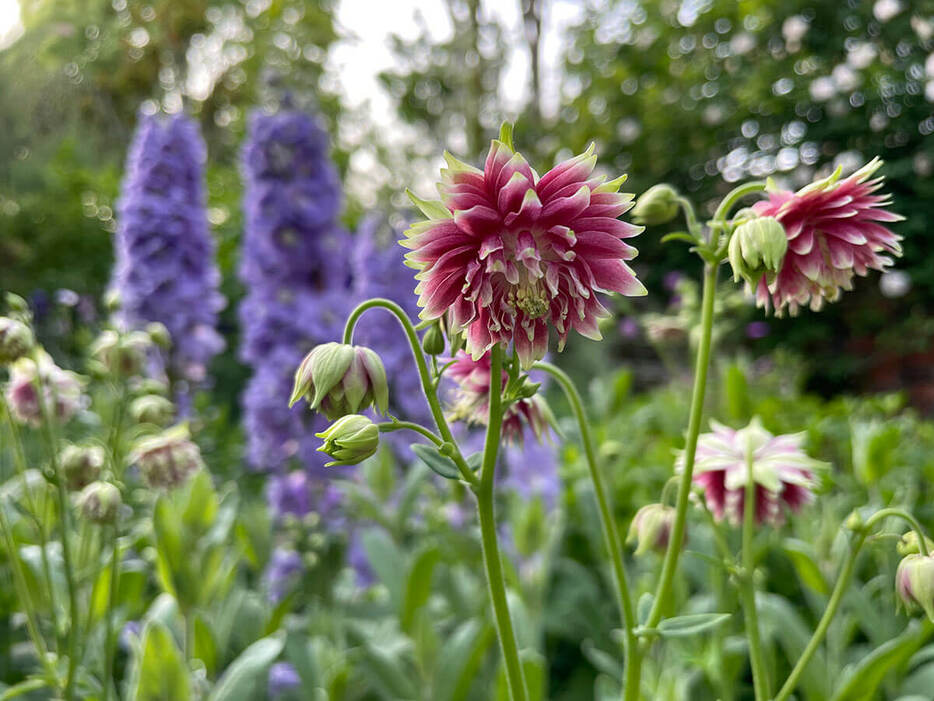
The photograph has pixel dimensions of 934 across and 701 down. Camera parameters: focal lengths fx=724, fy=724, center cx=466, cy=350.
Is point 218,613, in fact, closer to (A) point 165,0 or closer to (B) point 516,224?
(B) point 516,224

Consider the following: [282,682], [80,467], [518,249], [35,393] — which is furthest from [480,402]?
[282,682]

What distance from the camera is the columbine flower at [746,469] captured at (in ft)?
2.14

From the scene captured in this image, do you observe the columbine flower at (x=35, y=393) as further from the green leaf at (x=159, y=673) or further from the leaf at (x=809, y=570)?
the leaf at (x=809, y=570)

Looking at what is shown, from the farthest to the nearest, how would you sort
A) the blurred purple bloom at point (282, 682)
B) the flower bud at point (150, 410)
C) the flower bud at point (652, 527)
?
1. the blurred purple bloom at point (282, 682)
2. the flower bud at point (150, 410)
3. the flower bud at point (652, 527)

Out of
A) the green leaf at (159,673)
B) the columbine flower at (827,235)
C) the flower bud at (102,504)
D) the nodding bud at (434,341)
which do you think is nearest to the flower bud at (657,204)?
the columbine flower at (827,235)

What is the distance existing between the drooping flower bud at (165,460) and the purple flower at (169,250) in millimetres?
1131

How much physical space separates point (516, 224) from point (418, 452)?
164mm

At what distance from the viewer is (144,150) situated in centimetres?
215

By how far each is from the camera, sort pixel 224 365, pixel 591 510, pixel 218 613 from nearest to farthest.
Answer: pixel 218 613, pixel 591 510, pixel 224 365

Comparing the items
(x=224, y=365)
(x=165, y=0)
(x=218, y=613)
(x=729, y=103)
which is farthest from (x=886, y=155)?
(x=165, y=0)

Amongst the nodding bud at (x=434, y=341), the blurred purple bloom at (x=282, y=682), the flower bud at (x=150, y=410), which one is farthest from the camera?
the blurred purple bloom at (x=282, y=682)

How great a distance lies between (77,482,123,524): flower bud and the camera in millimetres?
770

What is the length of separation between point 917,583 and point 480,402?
1.10 ft

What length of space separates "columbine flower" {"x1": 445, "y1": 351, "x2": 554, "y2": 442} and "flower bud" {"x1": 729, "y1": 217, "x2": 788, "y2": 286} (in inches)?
7.1
